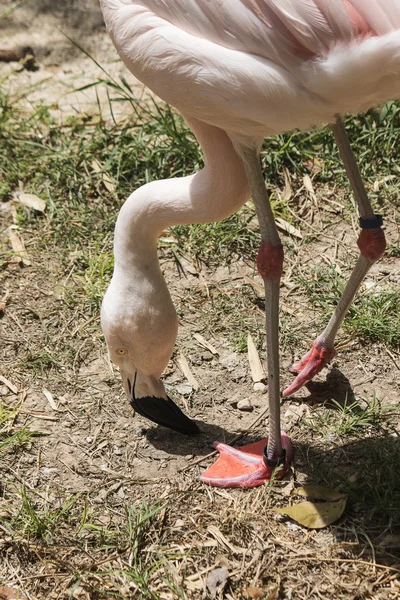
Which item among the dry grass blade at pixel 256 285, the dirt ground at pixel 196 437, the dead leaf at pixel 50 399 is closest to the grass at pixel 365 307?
the dirt ground at pixel 196 437

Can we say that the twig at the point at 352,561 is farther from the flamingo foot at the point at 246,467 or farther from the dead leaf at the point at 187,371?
the dead leaf at the point at 187,371

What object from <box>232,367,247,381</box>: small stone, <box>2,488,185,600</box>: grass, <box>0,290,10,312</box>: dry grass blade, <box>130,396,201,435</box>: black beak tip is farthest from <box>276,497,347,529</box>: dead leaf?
<box>0,290,10,312</box>: dry grass blade

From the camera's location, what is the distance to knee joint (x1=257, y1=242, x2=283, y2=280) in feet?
10.6

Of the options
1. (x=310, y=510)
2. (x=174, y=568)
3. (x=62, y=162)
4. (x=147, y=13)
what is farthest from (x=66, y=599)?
(x=62, y=162)

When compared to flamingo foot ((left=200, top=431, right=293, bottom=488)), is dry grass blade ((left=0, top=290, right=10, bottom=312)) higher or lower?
higher

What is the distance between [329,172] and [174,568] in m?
2.92

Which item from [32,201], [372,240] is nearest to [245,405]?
[372,240]

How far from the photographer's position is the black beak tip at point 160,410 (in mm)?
3707

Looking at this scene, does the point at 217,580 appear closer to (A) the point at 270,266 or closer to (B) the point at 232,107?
(A) the point at 270,266

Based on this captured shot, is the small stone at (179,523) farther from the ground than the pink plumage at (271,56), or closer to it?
closer to it

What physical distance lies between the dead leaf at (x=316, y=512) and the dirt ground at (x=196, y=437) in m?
0.04

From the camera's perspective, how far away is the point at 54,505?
350 cm

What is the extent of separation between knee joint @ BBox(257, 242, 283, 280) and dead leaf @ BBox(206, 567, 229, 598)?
1.18 metres

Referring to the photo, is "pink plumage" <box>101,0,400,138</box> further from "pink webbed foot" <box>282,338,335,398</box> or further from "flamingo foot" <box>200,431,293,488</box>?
"flamingo foot" <box>200,431,293,488</box>
